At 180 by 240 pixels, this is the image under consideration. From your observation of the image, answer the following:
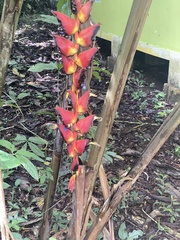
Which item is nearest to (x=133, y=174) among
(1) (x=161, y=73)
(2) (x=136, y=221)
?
(2) (x=136, y=221)

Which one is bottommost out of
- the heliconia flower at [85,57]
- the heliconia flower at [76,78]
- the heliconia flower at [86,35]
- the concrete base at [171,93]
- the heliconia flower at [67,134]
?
the concrete base at [171,93]

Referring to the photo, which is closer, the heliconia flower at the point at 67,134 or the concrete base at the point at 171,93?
the heliconia flower at the point at 67,134

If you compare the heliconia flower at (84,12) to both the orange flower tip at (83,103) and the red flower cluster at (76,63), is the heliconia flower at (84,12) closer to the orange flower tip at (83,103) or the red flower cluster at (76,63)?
the red flower cluster at (76,63)

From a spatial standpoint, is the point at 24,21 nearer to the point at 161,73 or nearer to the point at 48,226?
the point at 161,73

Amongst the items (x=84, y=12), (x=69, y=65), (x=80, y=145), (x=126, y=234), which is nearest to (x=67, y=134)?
(x=80, y=145)

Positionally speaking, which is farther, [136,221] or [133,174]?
[136,221]

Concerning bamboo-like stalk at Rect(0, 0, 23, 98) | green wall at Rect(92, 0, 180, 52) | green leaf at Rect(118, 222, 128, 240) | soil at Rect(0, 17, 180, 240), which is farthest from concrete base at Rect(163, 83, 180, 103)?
bamboo-like stalk at Rect(0, 0, 23, 98)

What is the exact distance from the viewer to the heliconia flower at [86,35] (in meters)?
0.78

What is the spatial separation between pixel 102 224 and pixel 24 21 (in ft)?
18.1

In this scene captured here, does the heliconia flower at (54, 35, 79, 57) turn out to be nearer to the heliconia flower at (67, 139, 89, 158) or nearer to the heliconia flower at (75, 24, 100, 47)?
the heliconia flower at (75, 24, 100, 47)

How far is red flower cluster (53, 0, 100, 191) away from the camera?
0.78 meters

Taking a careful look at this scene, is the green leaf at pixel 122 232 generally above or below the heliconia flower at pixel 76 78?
below

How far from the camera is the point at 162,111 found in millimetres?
2910

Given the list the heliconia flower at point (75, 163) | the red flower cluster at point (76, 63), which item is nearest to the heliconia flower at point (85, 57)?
the red flower cluster at point (76, 63)
